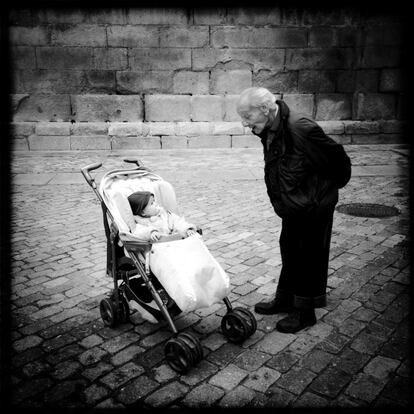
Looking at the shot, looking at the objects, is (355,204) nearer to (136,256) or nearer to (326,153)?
(326,153)

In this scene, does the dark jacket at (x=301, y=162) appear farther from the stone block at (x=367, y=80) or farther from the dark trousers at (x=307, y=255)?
the stone block at (x=367, y=80)

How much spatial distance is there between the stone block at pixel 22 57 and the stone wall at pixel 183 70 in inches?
1.0

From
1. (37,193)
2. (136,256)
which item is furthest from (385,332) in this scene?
(37,193)

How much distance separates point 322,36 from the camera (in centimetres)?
1018

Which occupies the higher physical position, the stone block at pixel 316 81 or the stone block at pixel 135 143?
the stone block at pixel 316 81

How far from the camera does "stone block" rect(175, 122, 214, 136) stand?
10367 millimetres

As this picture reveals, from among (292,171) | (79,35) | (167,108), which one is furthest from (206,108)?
(292,171)

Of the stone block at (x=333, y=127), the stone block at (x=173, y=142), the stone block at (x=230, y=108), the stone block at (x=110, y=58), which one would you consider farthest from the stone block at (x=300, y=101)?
the stone block at (x=110, y=58)

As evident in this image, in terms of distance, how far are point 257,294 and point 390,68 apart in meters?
9.01

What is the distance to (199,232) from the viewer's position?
318 cm

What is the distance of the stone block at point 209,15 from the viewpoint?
9998 millimetres

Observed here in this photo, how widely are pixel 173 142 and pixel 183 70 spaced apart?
1856 millimetres

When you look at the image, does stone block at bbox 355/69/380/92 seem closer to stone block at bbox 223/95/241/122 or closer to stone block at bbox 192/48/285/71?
stone block at bbox 192/48/285/71

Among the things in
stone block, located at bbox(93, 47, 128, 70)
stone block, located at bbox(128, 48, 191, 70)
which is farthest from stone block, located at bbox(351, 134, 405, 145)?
stone block, located at bbox(93, 47, 128, 70)
